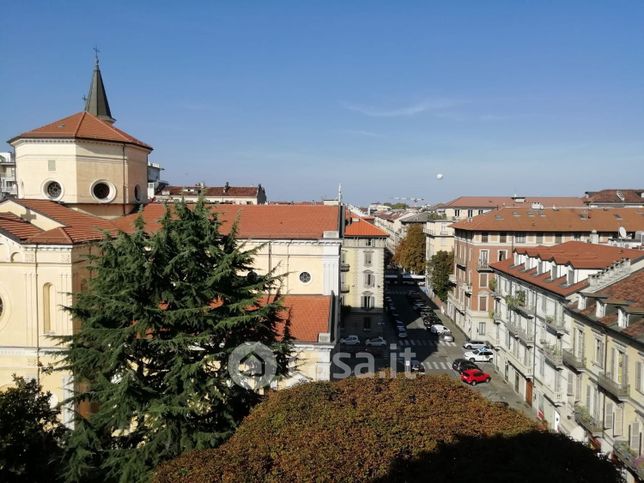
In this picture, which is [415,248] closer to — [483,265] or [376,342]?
[483,265]

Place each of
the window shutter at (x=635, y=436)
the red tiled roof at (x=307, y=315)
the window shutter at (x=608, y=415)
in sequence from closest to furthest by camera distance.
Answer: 1. the window shutter at (x=635, y=436)
2. the window shutter at (x=608, y=415)
3. the red tiled roof at (x=307, y=315)

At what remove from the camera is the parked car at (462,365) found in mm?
33531

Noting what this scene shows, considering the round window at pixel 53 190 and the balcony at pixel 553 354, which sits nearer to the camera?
the balcony at pixel 553 354

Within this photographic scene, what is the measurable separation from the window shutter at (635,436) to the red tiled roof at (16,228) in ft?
80.2

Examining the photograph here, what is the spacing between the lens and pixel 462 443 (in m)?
9.65

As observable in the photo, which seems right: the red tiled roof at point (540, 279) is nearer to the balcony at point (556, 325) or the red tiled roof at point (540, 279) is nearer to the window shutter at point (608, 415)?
the balcony at point (556, 325)

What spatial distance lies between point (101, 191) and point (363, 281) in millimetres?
22327

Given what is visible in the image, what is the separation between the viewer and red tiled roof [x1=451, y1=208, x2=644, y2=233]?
132 ft

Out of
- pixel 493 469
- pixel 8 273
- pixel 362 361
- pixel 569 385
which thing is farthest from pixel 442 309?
pixel 493 469

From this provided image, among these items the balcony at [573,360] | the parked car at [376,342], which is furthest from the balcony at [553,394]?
the parked car at [376,342]

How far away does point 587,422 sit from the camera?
20203 mm

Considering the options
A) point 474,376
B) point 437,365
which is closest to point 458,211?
point 437,365

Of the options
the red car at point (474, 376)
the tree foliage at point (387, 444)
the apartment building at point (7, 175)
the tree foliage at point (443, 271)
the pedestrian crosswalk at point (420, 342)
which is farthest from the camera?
the apartment building at point (7, 175)

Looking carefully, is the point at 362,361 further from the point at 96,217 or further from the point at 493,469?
the point at 493,469
